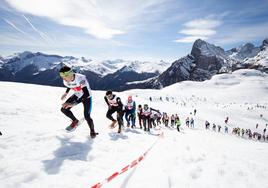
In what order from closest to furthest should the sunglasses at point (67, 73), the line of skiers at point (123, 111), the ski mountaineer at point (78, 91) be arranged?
the sunglasses at point (67, 73) → the ski mountaineer at point (78, 91) → the line of skiers at point (123, 111)

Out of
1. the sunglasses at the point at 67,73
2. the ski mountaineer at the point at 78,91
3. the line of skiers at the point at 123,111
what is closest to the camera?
the sunglasses at the point at 67,73

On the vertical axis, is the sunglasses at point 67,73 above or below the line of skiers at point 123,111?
above

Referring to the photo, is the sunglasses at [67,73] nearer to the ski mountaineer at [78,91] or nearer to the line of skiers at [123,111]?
the ski mountaineer at [78,91]

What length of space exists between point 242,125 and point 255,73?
5678 inches

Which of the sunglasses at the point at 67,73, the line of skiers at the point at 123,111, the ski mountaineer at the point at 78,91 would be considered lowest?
the line of skiers at the point at 123,111

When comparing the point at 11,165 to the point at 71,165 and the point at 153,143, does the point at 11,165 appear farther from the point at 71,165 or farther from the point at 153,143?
the point at 153,143

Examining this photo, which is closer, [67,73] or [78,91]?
[67,73]

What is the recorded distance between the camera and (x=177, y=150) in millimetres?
8906

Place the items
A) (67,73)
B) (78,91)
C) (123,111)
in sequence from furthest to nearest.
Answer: (123,111) → (78,91) → (67,73)

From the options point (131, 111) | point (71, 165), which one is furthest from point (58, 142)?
point (131, 111)

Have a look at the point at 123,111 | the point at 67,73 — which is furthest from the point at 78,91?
the point at 123,111

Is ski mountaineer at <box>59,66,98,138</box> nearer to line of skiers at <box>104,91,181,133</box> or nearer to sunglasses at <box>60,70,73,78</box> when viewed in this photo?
sunglasses at <box>60,70,73,78</box>

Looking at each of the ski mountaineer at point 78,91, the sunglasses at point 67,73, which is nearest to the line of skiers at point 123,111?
the ski mountaineer at point 78,91

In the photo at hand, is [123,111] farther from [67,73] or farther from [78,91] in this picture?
[67,73]
